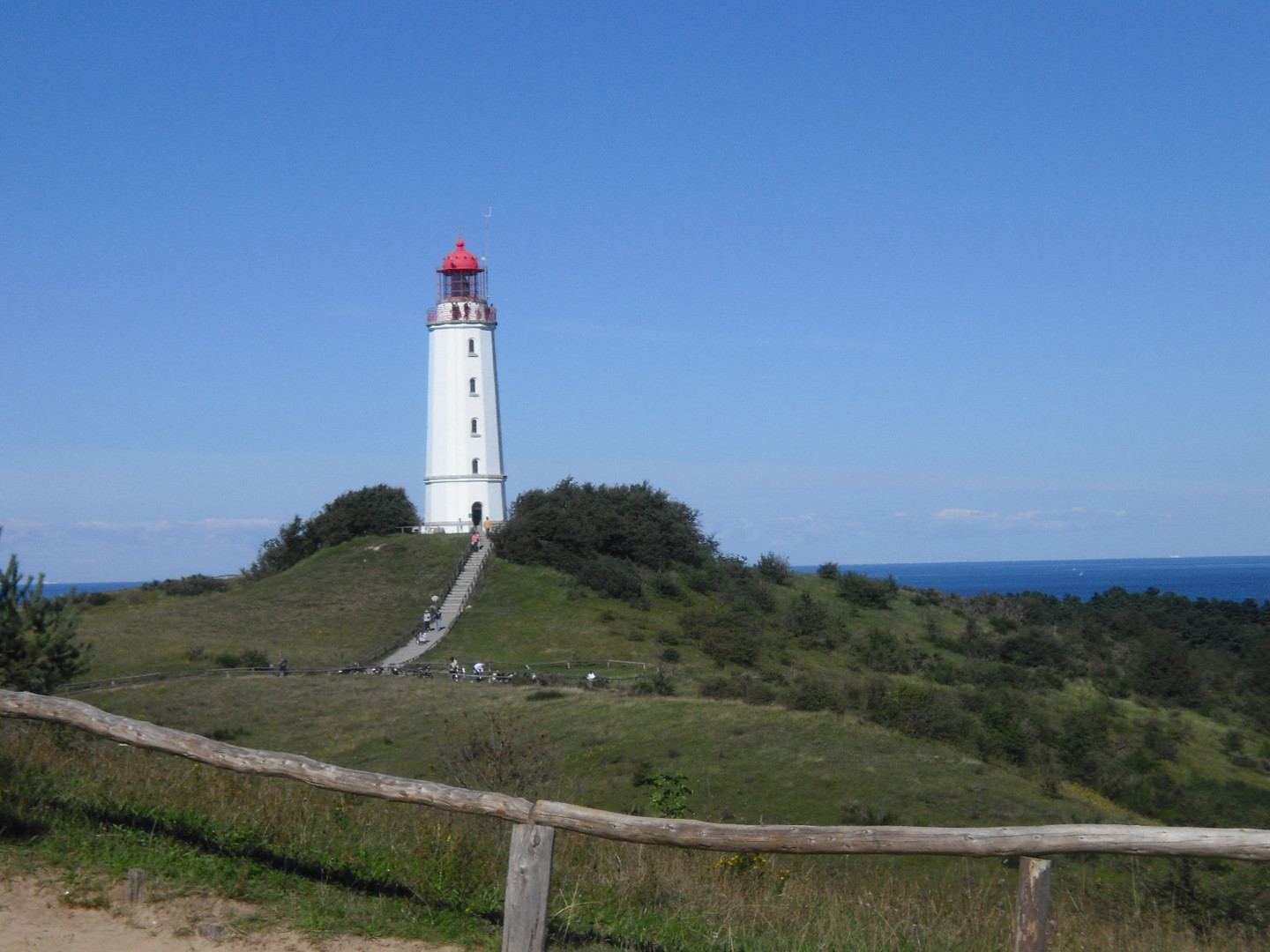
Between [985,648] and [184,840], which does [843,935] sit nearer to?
[184,840]

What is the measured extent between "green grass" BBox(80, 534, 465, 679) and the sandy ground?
31089mm

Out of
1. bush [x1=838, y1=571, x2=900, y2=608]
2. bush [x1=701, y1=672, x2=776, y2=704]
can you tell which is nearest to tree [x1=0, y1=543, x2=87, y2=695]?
bush [x1=701, y1=672, x2=776, y2=704]

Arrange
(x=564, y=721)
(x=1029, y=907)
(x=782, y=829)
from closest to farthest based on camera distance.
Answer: (x=1029, y=907), (x=782, y=829), (x=564, y=721)

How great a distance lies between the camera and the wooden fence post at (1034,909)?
496 centimetres

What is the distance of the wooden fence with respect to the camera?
482cm

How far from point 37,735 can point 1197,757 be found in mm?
36035

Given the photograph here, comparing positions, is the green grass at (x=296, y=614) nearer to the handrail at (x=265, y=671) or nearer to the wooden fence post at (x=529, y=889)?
the handrail at (x=265, y=671)

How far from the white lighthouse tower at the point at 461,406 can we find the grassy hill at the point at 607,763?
104 inches

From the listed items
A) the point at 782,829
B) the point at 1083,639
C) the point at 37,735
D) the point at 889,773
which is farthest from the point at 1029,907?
the point at 1083,639

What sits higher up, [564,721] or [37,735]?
[37,735]

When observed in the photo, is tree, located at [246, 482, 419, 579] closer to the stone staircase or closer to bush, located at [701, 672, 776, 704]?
the stone staircase

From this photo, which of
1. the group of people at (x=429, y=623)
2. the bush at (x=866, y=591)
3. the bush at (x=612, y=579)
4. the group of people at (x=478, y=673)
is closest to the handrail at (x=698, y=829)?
the group of people at (x=478, y=673)

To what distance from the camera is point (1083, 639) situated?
187ft

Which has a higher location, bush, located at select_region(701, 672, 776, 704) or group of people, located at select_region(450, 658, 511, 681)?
group of people, located at select_region(450, 658, 511, 681)
